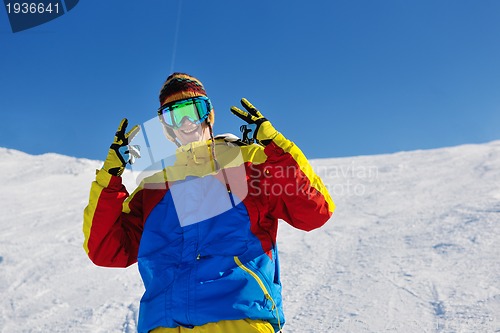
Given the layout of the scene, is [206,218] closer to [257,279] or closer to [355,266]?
[257,279]

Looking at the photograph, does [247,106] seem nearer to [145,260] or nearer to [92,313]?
[145,260]

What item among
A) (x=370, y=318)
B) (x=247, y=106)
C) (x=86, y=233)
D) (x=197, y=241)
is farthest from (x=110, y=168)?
(x=370, y=318)

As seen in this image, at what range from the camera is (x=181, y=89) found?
258 centimetres

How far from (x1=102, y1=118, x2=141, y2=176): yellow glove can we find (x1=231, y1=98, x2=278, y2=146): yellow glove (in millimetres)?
531

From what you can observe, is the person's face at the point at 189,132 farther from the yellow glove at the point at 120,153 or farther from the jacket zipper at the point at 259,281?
the jacket zipper at the point at 259,281

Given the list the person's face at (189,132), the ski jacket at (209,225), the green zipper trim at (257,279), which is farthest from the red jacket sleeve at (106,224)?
the green zipper trim at (257,279)

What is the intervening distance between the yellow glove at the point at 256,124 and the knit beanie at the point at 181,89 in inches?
10.9

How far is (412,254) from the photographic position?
5109 mm

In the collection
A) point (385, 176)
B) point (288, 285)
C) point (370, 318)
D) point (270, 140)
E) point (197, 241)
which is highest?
point (385, 176)

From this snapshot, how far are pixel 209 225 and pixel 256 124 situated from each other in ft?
1.72

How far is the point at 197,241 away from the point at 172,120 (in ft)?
2.29

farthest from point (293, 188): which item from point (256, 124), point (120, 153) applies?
point (120, 153)

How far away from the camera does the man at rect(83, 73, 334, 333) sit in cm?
197

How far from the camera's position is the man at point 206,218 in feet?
6.45
